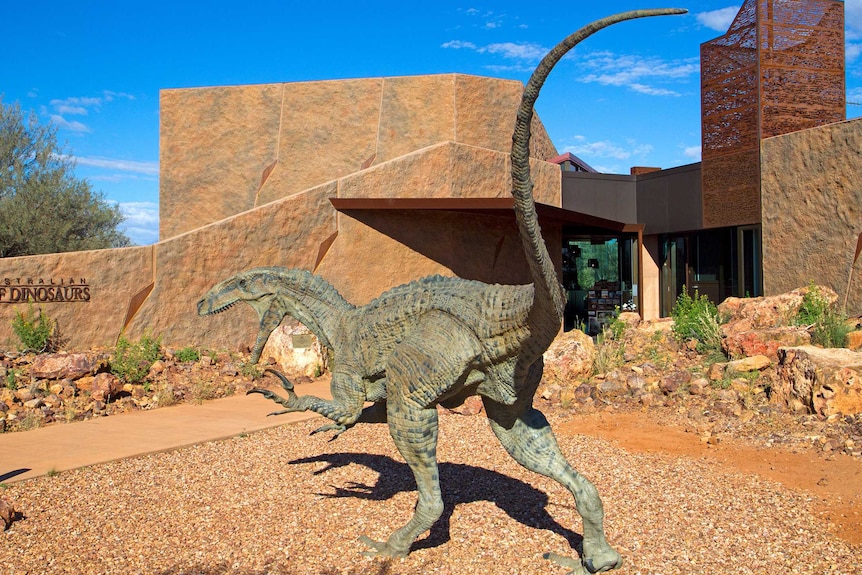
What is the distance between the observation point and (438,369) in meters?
3.57

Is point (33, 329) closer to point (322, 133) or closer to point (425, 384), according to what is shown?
point (425, 384)

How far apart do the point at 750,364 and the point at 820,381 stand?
136 cm

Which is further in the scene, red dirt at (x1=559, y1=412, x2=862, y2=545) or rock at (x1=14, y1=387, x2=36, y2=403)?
rock at (x1=14, y1=387, x2=36, y2=403)

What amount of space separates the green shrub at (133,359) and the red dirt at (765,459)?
575 centimetres

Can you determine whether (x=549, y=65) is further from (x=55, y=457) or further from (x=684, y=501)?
(x=55, y=457)

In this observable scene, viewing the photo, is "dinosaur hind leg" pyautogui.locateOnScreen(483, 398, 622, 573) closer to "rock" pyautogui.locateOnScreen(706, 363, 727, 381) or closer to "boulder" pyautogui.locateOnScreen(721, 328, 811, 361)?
"rock" pyautogui.locateOnScreen(706, 363, 727, 381)

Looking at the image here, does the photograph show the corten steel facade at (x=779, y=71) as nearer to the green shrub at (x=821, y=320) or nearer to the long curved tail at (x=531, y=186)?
the green shrub at (x=821, y=320)

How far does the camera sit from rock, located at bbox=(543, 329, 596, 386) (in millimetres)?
9203

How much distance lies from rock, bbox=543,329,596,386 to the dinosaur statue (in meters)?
5.30

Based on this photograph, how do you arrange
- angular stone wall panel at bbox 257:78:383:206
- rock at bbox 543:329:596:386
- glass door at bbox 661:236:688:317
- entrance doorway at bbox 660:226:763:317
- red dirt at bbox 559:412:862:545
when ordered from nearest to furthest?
red dirt at bbox 559:412:862:545, rock at bbox 543:329:596:386, entrance doorway at bbox 660:226:763:317, glass door at bbox 661:236:688:317, angular stone wall panel at bbox 257:78:383:206

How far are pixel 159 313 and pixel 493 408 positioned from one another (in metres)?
8.66

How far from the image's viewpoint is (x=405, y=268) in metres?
13.7

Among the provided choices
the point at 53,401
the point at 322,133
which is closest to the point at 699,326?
the point at 53,401

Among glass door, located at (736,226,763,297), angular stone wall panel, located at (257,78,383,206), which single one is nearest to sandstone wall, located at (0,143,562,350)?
angular stone wall panel, located at (257,78,383,206)
